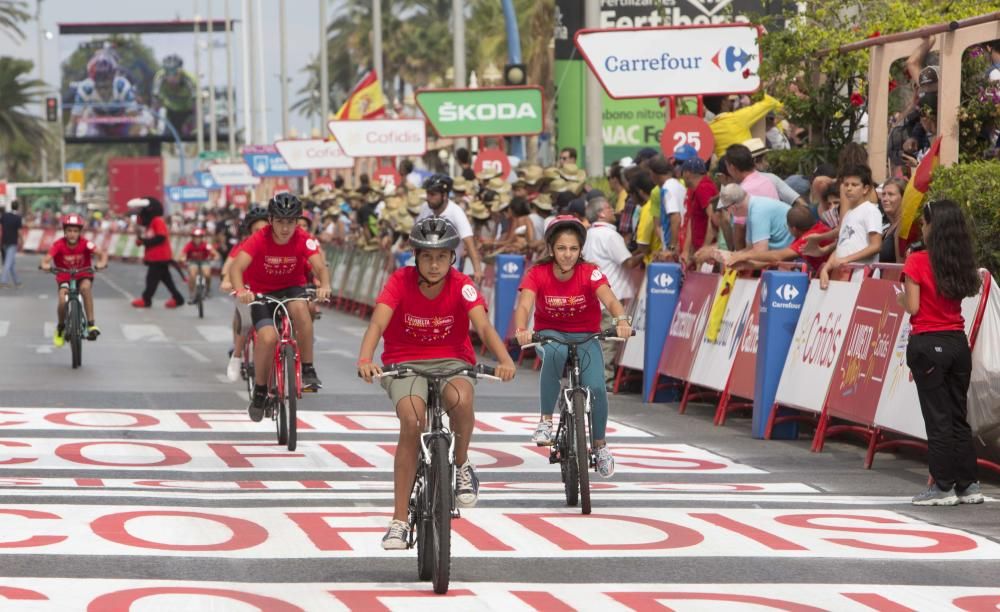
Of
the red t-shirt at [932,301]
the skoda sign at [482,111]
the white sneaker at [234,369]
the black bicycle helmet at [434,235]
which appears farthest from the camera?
the skoda sign at [482,111]

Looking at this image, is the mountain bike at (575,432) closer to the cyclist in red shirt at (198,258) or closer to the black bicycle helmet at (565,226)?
the black bicycle helmet at (565,226)

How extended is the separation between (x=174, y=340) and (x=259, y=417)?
1305 cm

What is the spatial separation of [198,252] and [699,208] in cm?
2063

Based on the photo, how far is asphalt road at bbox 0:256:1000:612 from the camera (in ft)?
27.5

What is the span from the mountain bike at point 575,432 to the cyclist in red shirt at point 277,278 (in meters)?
3.77

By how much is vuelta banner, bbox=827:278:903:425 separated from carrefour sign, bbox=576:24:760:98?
722 centimetres

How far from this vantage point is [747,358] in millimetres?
15633

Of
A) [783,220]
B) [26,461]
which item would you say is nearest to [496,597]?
[26,461]

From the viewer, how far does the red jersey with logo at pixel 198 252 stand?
36.5 m

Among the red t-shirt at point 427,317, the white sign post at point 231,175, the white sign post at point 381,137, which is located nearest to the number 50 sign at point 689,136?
the red t-shirt at point 427,317

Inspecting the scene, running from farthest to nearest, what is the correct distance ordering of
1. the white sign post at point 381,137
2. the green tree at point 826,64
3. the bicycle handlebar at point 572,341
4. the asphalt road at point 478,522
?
the white sign post at point 381,137 → the green tree at point 826,64 → the bicycle handlebar at point 572,341 → the asphalt road at point 478,522

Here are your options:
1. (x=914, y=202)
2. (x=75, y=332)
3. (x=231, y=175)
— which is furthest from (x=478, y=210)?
(x=231, y=175)

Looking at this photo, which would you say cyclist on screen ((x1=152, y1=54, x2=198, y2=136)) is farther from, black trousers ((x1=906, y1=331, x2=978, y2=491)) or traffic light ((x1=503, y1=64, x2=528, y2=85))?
black trousers ((x1=906, y1=331, x2=978, y2=491))

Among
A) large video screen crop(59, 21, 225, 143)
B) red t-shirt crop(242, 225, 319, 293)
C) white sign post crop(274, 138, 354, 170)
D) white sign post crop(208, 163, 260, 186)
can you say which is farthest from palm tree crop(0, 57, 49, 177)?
red t-shirt crop(242, 225, 319, 293)
